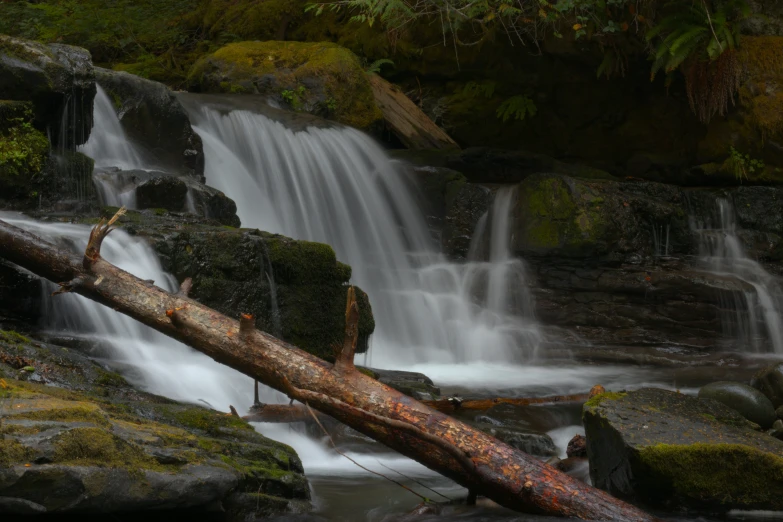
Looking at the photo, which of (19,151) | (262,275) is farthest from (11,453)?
(19,151)

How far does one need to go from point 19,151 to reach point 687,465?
20.1ft

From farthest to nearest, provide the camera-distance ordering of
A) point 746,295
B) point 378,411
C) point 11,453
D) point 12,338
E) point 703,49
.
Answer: point 703,49, point 746,295, point 12,338, point 378,411, point 11,453

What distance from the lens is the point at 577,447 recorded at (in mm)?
5645

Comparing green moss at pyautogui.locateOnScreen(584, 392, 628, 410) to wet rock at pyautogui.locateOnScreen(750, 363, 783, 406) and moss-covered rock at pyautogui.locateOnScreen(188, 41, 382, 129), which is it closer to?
wet rock at pyautogui.locateOnScreen(750, 363, 783, 406)

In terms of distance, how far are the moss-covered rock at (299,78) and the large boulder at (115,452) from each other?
29.4 feet

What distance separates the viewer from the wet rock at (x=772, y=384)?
6.56 meters

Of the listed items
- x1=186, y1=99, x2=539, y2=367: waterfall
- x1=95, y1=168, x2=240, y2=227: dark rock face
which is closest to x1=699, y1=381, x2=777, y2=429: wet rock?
x1=186, y1=99, x2=539, y2=367: waterfall

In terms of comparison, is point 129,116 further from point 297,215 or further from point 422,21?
point 422,21

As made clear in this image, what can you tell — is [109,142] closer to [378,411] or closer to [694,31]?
[378,411]

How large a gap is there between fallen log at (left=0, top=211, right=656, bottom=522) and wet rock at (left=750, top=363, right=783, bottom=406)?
3.27m

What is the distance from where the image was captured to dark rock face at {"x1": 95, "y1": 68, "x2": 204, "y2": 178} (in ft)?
32.1

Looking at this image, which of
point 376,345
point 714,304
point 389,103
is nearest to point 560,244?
point 714,304

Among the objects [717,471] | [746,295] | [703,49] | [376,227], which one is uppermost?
[703,49]

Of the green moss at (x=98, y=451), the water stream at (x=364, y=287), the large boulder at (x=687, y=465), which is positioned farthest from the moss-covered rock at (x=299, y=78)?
the green moss at (x=98, y=451)
